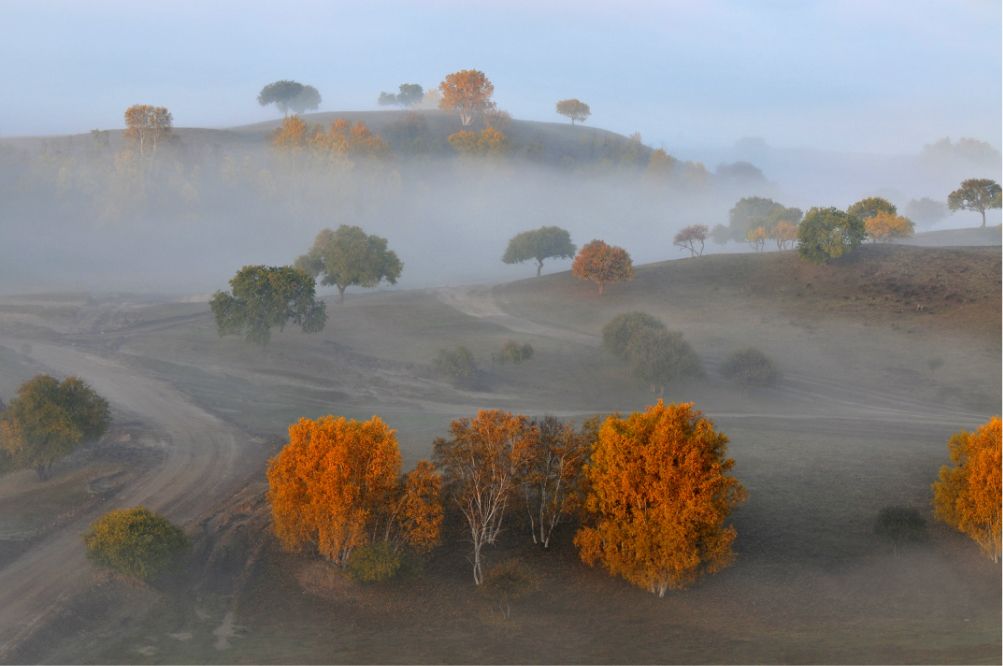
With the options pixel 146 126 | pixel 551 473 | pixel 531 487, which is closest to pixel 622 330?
pixel 531 487

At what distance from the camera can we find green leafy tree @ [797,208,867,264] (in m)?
87.5

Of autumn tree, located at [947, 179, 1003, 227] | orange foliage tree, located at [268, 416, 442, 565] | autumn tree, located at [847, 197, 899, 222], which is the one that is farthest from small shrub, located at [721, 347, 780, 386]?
autumn tree, located at [947, 179, 1003, 227]

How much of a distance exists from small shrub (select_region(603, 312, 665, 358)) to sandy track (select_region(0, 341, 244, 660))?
3139 cm

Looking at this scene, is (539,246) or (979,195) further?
(979,195)

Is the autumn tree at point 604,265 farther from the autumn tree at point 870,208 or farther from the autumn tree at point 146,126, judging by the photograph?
the autumn tree at point 146,126

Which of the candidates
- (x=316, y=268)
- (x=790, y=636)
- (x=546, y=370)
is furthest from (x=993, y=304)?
(x=316, y=268)

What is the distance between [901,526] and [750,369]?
29702 mm

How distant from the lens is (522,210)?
171000 millimetres

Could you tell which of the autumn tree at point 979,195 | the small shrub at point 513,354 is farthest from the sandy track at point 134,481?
the autumn tree at point 979,195

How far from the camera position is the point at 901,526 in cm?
3391

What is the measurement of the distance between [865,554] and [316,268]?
219 feet

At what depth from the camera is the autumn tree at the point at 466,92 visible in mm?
185000

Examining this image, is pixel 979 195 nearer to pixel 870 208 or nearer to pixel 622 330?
pixel 870 208

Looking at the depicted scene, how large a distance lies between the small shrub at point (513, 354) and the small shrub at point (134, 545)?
37.1 m
